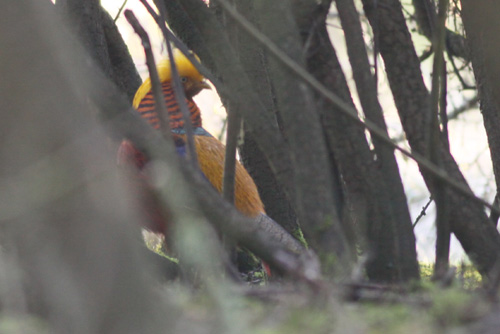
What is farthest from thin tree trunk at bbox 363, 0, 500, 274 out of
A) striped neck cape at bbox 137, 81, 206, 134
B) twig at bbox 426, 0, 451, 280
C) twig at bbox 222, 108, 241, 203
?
striped neck cape at bbox 137, 81, 206, 134

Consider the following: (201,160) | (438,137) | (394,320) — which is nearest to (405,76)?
(438,137)

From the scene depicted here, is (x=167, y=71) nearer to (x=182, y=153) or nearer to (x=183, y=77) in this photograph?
(x=183, y=77)

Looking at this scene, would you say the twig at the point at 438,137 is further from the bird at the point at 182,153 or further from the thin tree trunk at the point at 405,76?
the bird at the point at 182,153

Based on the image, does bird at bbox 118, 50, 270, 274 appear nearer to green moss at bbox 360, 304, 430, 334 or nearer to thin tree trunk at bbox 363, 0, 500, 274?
thin tree trunk at bbox 363, 0, 500, 274

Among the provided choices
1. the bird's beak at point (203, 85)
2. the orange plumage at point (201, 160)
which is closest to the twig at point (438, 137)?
the orange plumage at point (201, 160)

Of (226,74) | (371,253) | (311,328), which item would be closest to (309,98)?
(226,74)

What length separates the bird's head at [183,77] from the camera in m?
5.25

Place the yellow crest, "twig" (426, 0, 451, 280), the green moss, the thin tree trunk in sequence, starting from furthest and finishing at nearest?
1. the yellow crest
2. the thin tree trunk
3. "twig" (426, 0, 451, 280)
4. the green moss

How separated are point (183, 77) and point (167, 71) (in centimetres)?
13

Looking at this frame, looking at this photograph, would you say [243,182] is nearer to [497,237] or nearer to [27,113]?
[497,237]

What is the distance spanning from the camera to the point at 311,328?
1438mm

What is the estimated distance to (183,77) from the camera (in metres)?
5.62

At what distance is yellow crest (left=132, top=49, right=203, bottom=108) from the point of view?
17.1 feet

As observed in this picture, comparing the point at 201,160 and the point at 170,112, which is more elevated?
the point at 170,112
